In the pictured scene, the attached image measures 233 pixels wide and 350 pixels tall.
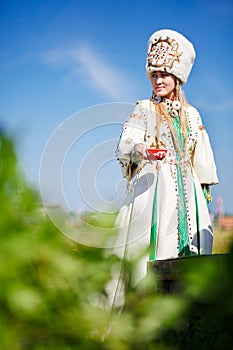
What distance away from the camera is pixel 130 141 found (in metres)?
4.23

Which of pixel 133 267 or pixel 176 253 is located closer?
pixel 133 267

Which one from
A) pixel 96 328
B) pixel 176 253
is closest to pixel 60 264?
pixel 96 328

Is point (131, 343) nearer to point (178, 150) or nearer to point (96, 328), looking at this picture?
point (96, 328)

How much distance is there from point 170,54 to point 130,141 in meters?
0.72

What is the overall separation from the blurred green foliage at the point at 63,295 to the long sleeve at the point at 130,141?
364 centimetres

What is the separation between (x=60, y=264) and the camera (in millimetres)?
524

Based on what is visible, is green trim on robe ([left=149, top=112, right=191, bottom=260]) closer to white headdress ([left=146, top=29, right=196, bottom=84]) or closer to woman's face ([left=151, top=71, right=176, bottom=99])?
woman's face ([left=151, top=71, right=176, bottom=99])

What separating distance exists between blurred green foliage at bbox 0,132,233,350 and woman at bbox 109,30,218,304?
3521 mm

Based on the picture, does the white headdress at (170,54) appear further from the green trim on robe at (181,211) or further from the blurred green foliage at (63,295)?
the blurred green foliage at (63,295)

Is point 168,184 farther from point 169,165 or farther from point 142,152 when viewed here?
point 142,152

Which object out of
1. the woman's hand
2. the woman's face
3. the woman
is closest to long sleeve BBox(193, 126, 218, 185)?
the woman

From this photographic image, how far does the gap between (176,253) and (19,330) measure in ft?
12.2

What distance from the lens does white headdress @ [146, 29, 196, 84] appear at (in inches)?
173

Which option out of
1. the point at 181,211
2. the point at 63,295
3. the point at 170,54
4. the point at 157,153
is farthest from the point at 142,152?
the point at 63,295
